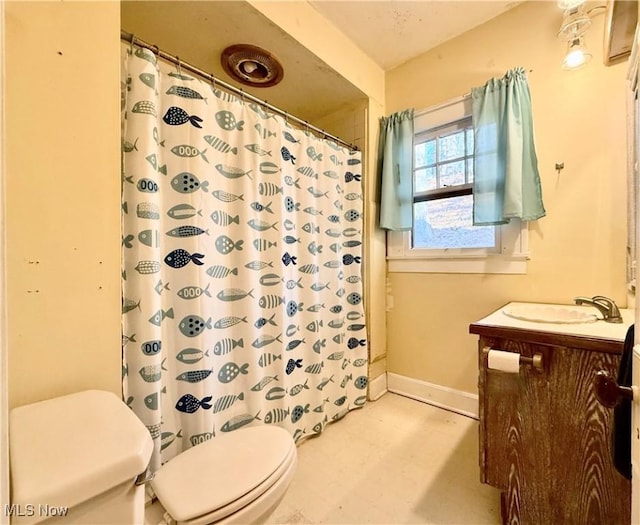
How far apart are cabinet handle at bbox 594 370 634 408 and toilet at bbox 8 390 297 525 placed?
0.89 metres

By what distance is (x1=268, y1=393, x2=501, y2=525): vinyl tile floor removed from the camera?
1.18 meters

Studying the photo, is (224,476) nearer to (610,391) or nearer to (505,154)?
(610,391)

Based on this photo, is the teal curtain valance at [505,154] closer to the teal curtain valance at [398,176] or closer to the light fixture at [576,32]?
the light fixture at [576,32]

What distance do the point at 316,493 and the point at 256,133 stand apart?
5.73ft

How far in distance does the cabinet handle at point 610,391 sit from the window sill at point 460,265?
1.31m

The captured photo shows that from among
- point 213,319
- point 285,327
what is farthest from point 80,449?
point 285,327

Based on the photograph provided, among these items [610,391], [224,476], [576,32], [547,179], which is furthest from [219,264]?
[576,32]

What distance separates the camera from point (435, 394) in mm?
2023

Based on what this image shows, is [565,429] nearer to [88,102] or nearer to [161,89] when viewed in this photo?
[88,102]

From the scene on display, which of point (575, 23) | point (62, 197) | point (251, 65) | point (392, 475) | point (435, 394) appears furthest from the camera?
point (435, 394)

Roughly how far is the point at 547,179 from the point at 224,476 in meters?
2.12

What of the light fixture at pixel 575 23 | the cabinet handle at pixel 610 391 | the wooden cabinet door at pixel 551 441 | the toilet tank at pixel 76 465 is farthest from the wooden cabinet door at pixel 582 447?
the light fixture at pixel 575 23

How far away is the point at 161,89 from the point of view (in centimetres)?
115

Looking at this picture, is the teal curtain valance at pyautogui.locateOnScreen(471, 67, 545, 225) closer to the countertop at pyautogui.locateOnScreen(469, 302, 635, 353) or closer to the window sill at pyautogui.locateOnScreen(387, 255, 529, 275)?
the window sill at pyautogui.locateOnScreen(387, 255, 529, 275)
